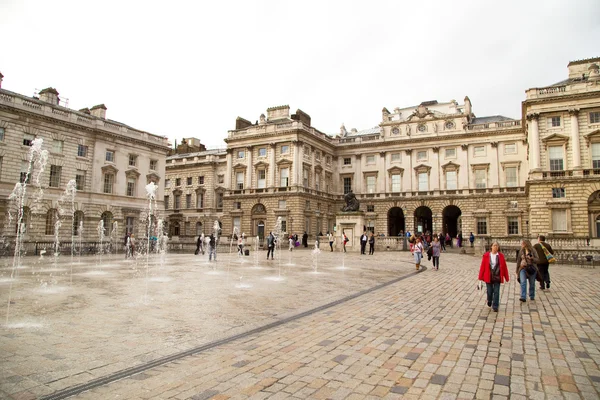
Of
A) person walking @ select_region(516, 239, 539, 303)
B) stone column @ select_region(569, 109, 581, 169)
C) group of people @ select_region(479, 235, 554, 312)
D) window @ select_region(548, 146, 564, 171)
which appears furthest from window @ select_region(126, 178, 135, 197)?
stone column @ select_region(569, 109, 581, 169)

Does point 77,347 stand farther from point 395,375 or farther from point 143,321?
point 395,375

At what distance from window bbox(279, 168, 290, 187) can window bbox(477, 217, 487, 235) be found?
952 inches

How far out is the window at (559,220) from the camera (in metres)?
35.3

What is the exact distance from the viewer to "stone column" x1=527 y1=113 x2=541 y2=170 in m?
37.0

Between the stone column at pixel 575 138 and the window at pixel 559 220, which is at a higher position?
the stone column at pixel 575 138

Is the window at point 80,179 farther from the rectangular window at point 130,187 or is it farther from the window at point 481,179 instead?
the window at point 481,179

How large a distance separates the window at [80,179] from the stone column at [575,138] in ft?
153

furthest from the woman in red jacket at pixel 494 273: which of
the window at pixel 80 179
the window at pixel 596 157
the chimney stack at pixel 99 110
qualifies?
the chimney stack at pixel 99 110

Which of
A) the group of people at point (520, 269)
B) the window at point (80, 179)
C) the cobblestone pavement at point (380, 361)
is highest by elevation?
the window at point (80, 179)

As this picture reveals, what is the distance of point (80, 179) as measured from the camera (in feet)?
123

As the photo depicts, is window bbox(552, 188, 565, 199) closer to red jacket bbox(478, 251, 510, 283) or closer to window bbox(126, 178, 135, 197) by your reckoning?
red jacket bbox(478, 251, 510, 283)

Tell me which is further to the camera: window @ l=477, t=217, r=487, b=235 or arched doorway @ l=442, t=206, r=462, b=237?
arched doorway @ l=442, t=206, r=462, b=237

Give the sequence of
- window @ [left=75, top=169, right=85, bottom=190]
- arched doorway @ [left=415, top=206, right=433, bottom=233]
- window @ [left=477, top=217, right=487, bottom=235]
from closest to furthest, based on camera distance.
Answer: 1. window @ [left=75, top=169, right=85, bottom=190]
2. window @ [left=477, top=217, right=487, bottom=235]
3. arched doorway @ [left=415, top=206, right=433, bottom=233]

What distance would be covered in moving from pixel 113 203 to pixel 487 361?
40689 mm
